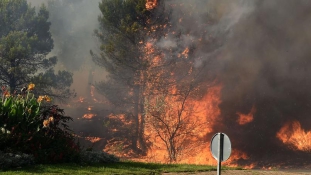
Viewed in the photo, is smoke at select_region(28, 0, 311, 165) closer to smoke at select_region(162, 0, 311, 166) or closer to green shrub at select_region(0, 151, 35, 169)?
smoke at select_region(162, 0, 311, 166)

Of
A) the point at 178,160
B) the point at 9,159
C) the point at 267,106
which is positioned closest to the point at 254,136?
the point at 267,106

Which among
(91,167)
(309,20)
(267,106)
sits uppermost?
(309,20)

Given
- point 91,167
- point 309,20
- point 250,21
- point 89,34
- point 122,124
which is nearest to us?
point 91,167

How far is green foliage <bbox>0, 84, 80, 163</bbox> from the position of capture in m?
14.2

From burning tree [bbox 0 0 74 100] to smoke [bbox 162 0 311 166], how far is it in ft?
38.8

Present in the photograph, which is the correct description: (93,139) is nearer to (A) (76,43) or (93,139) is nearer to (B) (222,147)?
(A) (76,43)

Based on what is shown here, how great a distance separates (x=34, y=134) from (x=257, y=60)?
21.2 m

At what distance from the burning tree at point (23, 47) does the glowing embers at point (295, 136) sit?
18880mm

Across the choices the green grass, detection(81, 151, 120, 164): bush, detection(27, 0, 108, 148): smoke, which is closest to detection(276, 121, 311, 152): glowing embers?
the green grass

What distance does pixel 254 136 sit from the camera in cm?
2798

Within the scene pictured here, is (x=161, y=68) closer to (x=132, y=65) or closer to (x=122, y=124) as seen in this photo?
A: (x=132, y=65)

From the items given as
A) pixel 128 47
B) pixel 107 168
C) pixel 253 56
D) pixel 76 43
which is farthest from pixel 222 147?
pixel 76 43

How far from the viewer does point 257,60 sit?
102 ft

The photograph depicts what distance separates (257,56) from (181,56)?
6191mm
